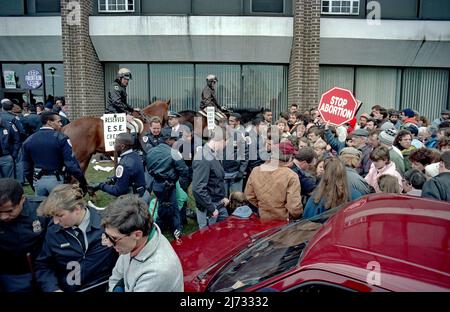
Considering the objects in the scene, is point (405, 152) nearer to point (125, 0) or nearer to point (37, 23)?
point (125, 0)

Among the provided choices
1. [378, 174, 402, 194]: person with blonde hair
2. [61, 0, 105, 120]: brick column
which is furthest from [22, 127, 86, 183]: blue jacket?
[61, 0, 105, 120]: brick column

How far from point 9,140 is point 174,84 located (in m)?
7.12

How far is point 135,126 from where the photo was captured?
8781mm

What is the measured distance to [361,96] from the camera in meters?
13.8

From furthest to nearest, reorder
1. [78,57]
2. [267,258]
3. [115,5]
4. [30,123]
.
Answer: [115,5] < [78,57] < [30,123] < [267,258]

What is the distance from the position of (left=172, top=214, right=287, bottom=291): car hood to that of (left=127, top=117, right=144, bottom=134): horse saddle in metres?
5.01

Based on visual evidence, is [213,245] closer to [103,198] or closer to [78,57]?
[103,198]

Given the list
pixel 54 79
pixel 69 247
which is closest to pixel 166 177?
pixel 69 247

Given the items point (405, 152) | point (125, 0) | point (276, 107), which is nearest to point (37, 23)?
Result: point (125, 0)

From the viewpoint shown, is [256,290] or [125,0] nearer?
[256,290]

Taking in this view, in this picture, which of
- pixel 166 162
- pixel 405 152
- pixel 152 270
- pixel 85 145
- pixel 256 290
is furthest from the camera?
pixel 85 145

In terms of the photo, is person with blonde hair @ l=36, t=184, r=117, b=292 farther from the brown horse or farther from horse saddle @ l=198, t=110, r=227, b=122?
horse saddle @ l=198, t=110, r=227, b=122

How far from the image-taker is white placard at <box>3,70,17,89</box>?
1438 centimetres

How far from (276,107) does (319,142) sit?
7.97 meters
